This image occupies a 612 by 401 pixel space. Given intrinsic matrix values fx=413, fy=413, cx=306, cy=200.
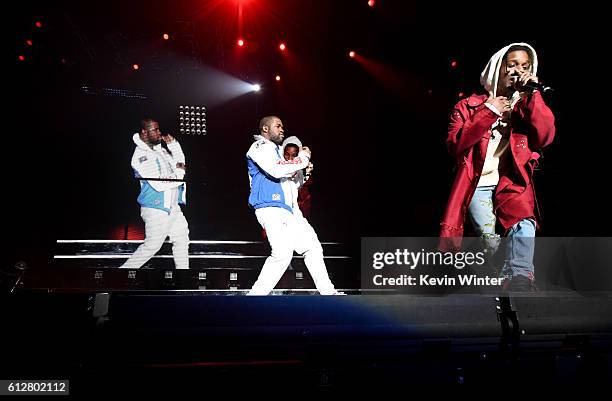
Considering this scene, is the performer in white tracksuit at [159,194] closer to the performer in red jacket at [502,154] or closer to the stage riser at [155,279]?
the stage riser at [155,279]

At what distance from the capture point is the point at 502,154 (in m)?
3.56

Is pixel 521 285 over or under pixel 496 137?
under

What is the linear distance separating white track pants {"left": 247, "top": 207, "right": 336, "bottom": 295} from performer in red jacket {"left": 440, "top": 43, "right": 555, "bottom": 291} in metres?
1.13

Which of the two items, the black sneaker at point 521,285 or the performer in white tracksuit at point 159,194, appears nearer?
the black sneaker at point 521,285

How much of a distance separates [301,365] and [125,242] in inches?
167

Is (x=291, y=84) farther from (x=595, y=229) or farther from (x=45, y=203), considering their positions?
(x=595, y=229)

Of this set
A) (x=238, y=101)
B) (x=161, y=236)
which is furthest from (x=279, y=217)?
(x=238, y=101)

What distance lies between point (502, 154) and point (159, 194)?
13.6 feet

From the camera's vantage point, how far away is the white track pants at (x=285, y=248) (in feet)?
12.1

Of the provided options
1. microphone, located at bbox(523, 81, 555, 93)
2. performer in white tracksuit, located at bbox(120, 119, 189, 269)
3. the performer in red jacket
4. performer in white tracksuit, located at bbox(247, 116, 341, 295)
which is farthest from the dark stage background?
performer in white tracksuit, located at bbox(247, 116, 341, 295)

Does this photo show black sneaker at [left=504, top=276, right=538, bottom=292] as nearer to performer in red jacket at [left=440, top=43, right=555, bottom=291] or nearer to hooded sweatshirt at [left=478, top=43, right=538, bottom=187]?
performer in red jacket at [left=440, top=43, right=555, bottom=291]

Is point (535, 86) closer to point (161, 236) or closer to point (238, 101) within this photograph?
point (238, 101)

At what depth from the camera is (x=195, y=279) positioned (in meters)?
5.51

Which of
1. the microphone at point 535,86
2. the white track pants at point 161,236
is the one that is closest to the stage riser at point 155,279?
the white track pants at point 161,236
